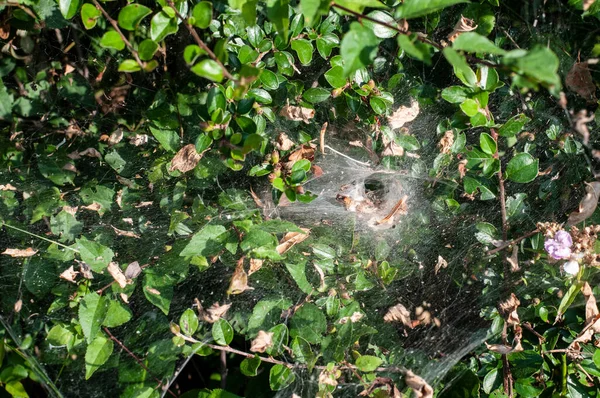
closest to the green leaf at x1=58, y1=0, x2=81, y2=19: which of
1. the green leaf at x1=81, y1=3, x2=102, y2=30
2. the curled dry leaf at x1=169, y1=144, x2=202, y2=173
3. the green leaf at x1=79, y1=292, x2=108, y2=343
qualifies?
the green leaf at x1=81, y1=3, x2=102, y2=30

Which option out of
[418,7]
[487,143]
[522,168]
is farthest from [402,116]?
[418,7]

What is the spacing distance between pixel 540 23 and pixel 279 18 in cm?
143

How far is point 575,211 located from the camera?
6.51 feet

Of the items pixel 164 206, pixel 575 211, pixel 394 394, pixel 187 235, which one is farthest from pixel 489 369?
pixel 164 206

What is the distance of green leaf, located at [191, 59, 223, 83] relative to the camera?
3.58ft

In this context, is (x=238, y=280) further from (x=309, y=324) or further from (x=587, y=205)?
(x=587, y=205)

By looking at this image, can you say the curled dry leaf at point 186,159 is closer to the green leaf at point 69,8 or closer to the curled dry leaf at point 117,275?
the curled dry leaf at point 117,275

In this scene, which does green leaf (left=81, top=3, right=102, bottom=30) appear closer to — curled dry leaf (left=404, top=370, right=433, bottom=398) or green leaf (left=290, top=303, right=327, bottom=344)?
green leaf (left=290, top=303, right=327, bottom=344)

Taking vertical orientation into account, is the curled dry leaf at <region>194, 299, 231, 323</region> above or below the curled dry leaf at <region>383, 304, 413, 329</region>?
above

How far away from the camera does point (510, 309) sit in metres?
2.01

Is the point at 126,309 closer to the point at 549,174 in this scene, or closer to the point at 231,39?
the point at 231,39

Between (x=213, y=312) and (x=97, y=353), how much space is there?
1.30 ft

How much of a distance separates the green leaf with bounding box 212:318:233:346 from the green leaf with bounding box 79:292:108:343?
14.7 inches

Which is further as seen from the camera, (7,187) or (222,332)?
(7,187)
